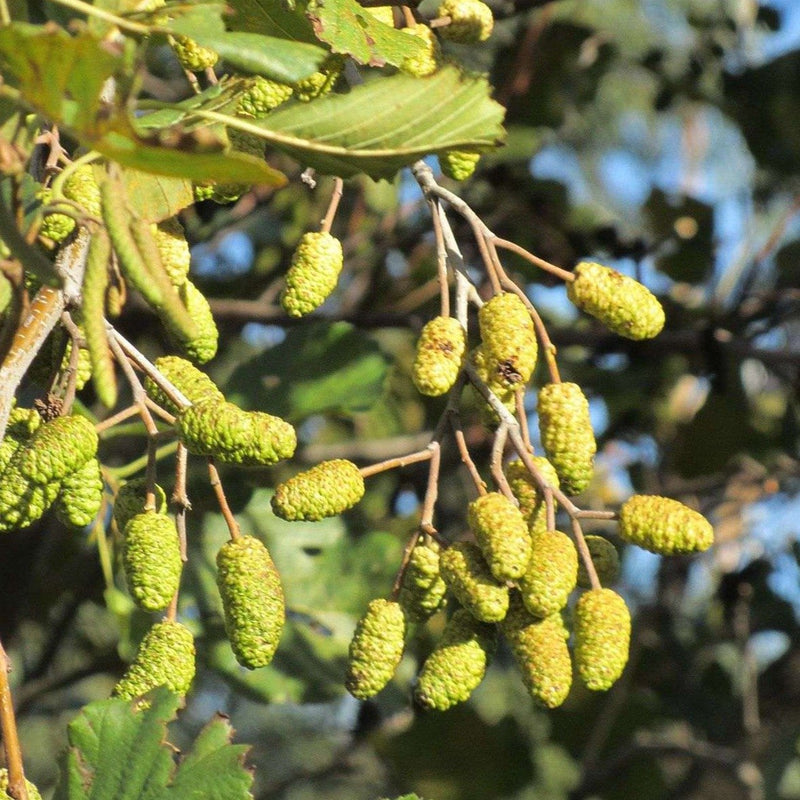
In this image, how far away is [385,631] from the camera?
114 centimetres

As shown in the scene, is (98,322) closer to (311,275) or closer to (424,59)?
(311,275)

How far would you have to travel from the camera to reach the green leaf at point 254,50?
32.8 inches

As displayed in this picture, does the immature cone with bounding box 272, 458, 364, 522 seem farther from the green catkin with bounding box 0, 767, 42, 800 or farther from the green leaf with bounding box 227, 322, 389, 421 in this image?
the green leaf with bounding box 227, 322, 389, 421

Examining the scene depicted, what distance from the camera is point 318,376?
6.45ft

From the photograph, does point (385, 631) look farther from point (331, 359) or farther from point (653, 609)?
point (653, 609)

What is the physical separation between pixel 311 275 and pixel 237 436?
238 millimetres

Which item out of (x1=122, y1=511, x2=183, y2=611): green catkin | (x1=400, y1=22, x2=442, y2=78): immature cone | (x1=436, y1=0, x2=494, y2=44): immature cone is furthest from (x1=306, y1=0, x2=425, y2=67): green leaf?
(x1=122, y1=511, x2=183, y2=611): green catkin

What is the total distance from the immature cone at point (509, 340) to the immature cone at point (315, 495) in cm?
17

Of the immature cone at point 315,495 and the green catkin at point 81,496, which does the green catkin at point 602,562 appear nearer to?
the immature cone at point 315,495

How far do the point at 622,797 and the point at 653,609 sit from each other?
44 centimetres

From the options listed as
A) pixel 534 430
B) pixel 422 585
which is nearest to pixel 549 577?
pixel 422 585

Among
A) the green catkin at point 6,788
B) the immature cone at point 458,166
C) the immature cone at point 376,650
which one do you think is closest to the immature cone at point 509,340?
the immature cone at point 458,166

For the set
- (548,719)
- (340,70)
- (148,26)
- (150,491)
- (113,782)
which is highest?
(148,26)

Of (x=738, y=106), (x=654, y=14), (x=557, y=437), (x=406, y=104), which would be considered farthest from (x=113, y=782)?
(x=654, y=14)
